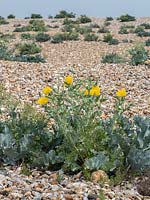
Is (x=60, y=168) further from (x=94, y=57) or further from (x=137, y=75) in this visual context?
(x=94, y=57)

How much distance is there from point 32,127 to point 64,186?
3.54 feet

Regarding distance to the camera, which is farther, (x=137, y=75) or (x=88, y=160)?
(x=137, y=75)

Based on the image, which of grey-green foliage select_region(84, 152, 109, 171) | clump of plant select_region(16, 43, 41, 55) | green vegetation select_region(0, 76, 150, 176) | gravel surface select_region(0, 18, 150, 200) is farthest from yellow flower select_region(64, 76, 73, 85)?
clump of plant select_region(16, 43, 41, 55)

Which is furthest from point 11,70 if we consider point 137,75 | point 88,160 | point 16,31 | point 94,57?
point 16,31

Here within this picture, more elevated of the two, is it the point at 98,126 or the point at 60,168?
the point at 98,126

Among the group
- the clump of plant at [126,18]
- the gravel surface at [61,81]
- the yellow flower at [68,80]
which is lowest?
the gravel surface at [61,81]

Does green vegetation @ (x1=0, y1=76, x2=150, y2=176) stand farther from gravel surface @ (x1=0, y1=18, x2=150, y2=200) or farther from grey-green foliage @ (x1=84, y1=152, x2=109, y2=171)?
gravel surface @ (x1=0, y1=18, x2=150, y2=200)

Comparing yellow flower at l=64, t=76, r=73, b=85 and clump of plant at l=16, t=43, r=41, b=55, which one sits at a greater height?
yellow flower at l=64, t=76, r=73, b=85

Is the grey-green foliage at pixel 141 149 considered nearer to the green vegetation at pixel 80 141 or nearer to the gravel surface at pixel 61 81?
the green vegetation at pixel 80 141

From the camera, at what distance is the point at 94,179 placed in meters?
5.26

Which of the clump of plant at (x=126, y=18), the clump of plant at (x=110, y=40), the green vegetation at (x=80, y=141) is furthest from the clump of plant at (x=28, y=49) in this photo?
the clump of plant at (x=126, y=18)

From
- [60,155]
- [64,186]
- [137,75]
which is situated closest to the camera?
[64,186]

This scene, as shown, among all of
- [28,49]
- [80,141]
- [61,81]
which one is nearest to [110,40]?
[28,49]

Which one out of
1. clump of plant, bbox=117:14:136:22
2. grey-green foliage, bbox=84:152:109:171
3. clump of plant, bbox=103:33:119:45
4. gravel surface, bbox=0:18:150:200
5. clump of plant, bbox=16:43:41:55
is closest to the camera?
gravel surface, bbox=0:18:150:200
